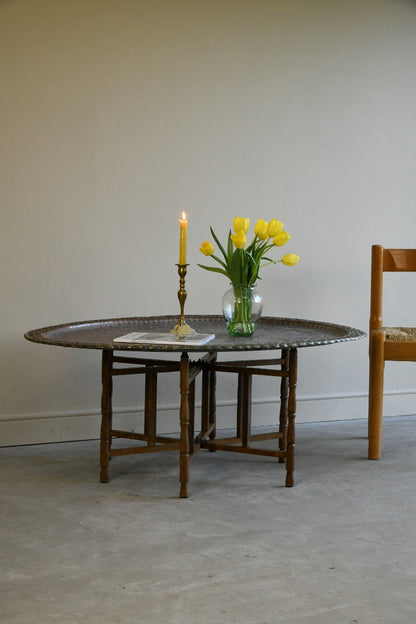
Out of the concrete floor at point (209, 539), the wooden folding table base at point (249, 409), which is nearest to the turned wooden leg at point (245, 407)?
the wooden folding table base at point (249, 409)

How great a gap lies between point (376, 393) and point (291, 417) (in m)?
0.58

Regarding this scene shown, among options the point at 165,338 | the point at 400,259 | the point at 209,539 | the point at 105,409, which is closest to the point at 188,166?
the point at 400,259

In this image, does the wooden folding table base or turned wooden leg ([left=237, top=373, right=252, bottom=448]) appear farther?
turned wooden leg ([left=237, top=373, right=252, bottom=448])

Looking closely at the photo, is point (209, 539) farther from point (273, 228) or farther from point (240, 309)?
point (273, 228)

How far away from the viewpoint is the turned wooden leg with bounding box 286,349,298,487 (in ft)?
8.67

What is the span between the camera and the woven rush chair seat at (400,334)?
3072mm

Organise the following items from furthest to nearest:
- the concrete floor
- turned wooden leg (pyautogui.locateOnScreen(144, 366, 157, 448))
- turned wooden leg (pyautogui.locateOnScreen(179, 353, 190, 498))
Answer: turned wooden leg (pyautogui.locateOnScreen(144, 366, 157, 448))
turned wooden leg (pyautogui.locateOnScreen(179, 353, 190, 498))
the concrete floor

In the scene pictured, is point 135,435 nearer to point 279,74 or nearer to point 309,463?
point 309,463

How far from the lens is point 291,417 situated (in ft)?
8.67

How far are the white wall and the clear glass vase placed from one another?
0.74 meters

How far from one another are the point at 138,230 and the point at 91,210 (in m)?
0.22

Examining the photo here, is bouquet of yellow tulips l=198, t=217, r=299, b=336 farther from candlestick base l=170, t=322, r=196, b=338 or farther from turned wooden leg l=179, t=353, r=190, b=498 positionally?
turned wooden leg l=179, t=353, r=190, b=498

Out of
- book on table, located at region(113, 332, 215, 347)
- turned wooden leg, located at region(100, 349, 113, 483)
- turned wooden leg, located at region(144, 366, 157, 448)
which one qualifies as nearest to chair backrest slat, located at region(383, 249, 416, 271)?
book on table, located at region(113, 332, 215, 347)

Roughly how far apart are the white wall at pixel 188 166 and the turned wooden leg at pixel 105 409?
655mm
